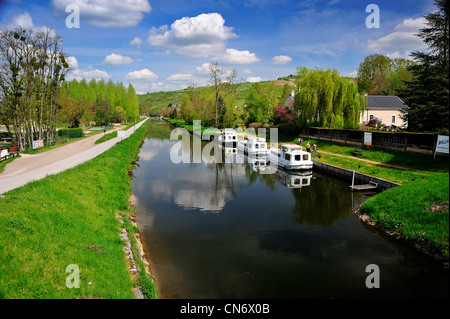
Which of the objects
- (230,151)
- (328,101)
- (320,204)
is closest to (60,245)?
(320,204)

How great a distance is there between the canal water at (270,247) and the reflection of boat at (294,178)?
4.49 ft

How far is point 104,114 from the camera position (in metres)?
79.2

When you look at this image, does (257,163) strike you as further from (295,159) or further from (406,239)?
(406,239)

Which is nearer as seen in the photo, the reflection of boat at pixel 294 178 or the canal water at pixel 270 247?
the canal water at pixel 270 247

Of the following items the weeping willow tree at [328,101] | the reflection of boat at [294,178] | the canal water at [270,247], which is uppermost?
the weeping willow tree at [328,101]

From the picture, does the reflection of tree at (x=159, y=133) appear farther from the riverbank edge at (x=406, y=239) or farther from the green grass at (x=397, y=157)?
the riverbank edge at (x=406, y=239)

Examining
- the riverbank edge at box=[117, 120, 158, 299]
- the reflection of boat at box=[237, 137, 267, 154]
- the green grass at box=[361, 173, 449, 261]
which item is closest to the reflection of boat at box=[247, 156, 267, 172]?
the reflection of boat at box=[237, 137, 267, 154]

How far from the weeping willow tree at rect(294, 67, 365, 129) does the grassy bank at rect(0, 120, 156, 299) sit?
30.7 metres

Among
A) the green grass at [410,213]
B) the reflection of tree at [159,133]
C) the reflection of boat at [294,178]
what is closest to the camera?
the green grass at [410,213]

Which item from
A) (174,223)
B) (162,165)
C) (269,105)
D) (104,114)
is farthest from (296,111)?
(104,114)

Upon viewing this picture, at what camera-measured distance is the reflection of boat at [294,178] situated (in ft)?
74.8

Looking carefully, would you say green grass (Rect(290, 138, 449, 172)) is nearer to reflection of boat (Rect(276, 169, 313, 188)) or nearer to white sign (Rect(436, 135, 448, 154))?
white sign (Rect(436, 135, 448, 154))

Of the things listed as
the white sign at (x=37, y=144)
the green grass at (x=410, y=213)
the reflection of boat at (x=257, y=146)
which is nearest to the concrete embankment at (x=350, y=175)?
the green grass at (x=410, y=213)
